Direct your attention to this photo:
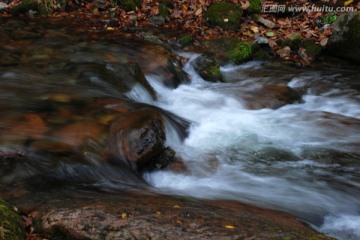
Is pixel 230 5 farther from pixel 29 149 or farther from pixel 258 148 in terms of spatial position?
pixel 29 149

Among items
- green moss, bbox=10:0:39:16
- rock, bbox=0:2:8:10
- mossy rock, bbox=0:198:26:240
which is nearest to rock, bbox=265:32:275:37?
green moss, bbox=10:0:39:16

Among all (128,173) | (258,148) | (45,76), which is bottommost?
(128,173)

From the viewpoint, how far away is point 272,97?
7.42 m

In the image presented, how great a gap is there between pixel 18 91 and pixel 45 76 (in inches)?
36.4

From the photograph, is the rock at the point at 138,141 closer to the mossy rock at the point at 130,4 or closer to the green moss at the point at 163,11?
the green moss at the point at 163,11

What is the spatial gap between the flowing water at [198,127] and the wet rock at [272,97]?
5cm

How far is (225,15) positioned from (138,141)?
7036 mm

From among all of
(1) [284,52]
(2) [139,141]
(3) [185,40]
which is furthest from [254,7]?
(2) [139,141]

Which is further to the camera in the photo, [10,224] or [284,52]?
[284,52]

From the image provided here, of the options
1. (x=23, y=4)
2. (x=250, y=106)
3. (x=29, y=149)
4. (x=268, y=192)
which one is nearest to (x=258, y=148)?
(x=268, y=192)

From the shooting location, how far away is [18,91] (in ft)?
→ 19.7

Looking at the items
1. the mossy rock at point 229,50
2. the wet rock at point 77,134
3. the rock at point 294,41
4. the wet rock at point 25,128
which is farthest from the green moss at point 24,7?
the wet rock at point 77,134

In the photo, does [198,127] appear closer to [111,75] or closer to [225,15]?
[111,75]

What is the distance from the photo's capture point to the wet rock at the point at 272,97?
7.29m
